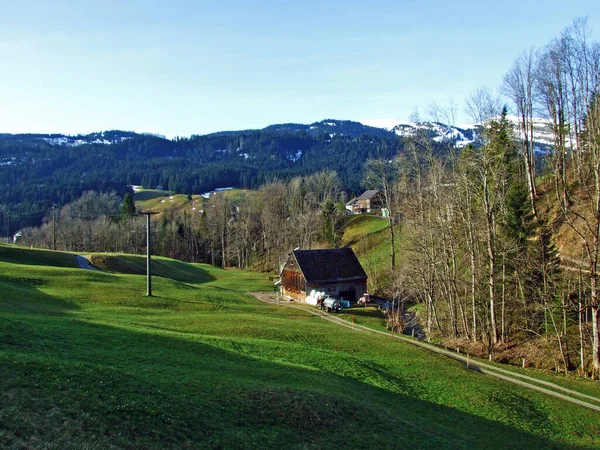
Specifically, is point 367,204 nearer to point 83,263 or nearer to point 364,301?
Result: point 364,301

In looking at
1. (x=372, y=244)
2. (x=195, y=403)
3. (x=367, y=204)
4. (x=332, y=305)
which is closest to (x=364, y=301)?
(x=332, y=305)

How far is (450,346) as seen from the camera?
3816 centimetres

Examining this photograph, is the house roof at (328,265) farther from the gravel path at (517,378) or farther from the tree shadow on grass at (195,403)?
the tree shadow on grass at (195,403)

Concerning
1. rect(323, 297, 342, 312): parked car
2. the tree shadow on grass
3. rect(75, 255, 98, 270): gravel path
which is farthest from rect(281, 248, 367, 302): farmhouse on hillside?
the tree shadow on grass

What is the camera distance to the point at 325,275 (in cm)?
6322

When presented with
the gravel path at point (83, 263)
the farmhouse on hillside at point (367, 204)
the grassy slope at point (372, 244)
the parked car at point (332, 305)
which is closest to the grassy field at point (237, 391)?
the parked car at point (332, 305)

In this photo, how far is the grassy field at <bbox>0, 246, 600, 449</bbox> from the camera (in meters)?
12.8

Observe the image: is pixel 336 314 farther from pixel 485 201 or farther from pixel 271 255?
pixel 271 255

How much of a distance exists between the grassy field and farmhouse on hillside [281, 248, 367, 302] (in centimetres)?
2409

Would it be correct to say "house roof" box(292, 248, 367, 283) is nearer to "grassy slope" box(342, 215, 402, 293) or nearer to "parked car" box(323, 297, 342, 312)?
"grassy slope" box(342, 215, 402, 293)

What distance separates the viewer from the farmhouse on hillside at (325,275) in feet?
205

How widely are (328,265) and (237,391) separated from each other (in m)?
47.6

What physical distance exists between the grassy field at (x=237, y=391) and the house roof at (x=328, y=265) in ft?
80.1

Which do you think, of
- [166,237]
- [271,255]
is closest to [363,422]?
[271,255]
